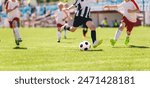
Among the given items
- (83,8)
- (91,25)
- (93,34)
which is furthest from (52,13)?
(93,34)

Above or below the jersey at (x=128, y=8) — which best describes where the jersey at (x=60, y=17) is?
below

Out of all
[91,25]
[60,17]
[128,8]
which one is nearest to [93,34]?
[91,25]

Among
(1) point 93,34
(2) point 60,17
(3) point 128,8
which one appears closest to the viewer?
(1) point 93,34

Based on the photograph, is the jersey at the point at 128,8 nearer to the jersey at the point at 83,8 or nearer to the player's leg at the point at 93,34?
the jersey at the point at 83,8

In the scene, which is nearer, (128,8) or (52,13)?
(128,8)

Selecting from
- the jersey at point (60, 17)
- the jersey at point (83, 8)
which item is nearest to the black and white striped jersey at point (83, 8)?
the jersey at point (83, 8)

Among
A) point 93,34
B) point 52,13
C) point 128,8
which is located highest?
point 128,8

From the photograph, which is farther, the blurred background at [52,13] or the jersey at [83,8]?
the blurred background at [52,13]

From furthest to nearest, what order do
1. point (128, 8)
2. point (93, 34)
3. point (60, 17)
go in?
point (60, 17)
point (128, 8)
point (93, 34)

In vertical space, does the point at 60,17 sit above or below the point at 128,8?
below

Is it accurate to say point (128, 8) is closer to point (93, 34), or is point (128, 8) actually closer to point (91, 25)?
point (91, 25)

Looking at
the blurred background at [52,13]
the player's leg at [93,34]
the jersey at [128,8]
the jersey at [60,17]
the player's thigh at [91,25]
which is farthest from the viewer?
the blurred background at [52,13]

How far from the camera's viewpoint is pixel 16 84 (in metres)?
10.6

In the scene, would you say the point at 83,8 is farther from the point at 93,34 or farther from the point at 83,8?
the point at 93,34
